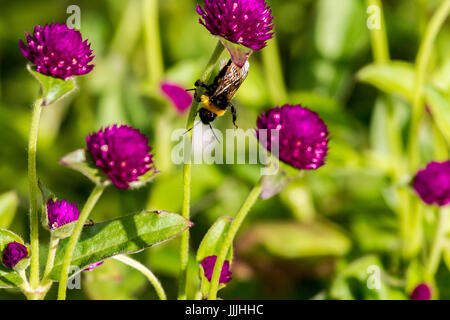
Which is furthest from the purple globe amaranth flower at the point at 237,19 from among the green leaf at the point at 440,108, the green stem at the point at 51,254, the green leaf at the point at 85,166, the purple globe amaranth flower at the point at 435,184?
the green leaf at the point at 440,108

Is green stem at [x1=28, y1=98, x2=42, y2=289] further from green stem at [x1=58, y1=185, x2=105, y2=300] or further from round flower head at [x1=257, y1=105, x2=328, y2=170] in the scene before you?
round flower head at [x1=257, y1=105, x2=328, y2=170]

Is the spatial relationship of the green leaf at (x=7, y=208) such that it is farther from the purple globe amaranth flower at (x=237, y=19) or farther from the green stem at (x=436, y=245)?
the green stem at (x=436, y=245)

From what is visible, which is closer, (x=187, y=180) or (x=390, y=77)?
(x=187, y=180)

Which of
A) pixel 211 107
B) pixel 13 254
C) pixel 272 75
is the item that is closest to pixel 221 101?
pixel 211 107

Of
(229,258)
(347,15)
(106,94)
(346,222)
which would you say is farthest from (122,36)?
(229,258)

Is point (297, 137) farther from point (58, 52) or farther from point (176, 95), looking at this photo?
point (176, 95)

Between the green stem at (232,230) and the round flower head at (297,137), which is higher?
the round flower head at (297,137)

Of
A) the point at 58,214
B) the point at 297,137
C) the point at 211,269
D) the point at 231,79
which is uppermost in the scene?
the point at 231,79
